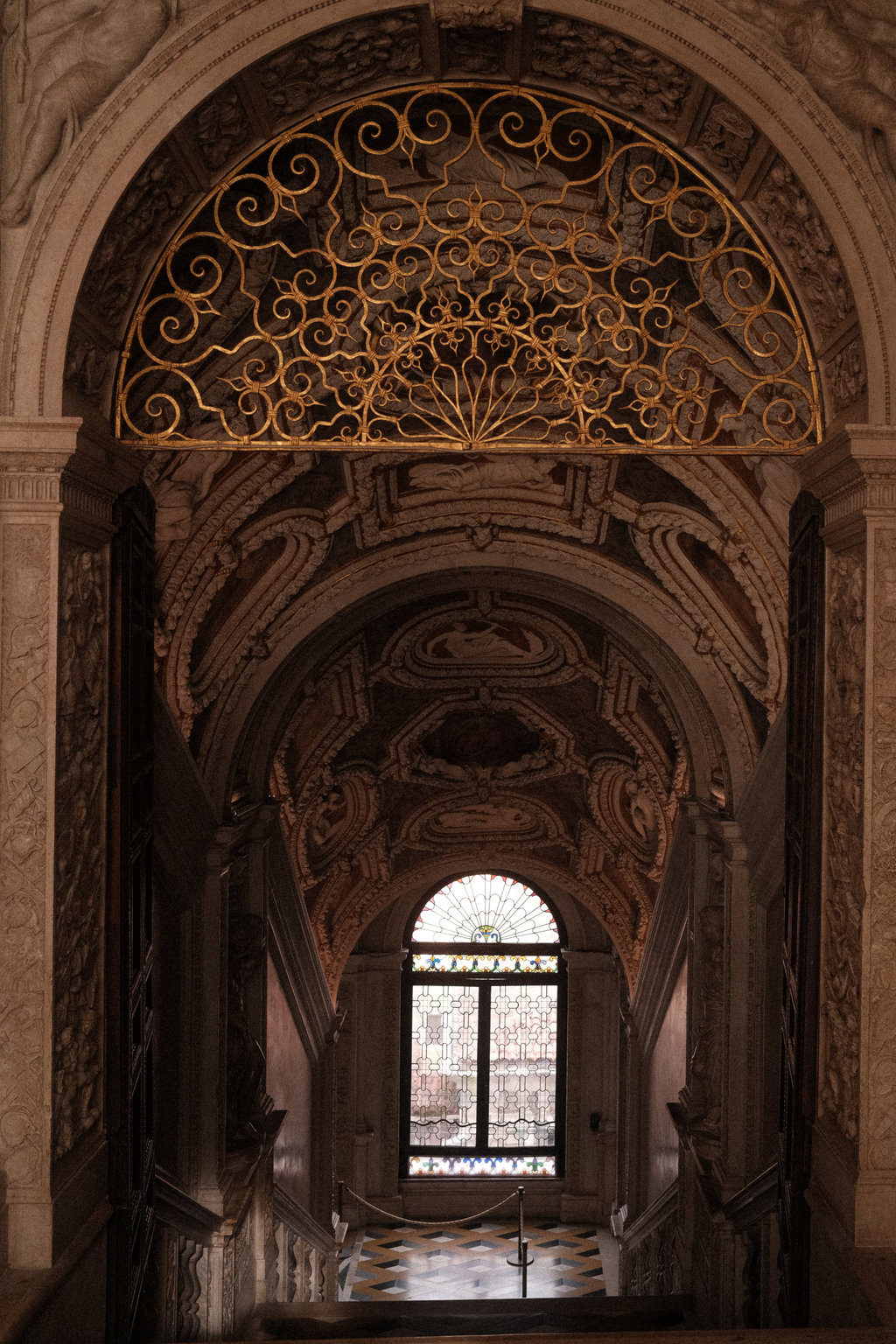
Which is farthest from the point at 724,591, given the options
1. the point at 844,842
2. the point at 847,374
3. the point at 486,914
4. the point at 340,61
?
the point at 486,914

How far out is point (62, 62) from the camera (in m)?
4.84

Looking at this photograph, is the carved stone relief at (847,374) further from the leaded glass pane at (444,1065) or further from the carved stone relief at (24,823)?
the leaded glass pane at (444,1065)

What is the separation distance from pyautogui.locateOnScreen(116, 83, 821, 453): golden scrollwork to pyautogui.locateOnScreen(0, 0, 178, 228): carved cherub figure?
25.9 inches

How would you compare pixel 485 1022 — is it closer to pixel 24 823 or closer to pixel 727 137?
pixel 24 823

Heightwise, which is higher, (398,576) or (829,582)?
(398,576)

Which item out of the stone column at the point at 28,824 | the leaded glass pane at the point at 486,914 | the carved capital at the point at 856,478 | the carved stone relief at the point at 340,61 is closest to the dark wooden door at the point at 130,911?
the stone column at the point at 28,824

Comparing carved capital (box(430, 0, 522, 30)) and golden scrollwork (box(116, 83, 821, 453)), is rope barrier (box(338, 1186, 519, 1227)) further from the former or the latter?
carved capital (box(430, 0, 522, 30))

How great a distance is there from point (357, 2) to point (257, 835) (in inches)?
296

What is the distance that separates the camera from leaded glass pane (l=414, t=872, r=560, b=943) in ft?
65.1

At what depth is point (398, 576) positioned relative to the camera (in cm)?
1023

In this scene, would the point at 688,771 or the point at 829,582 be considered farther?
the point at 688,771

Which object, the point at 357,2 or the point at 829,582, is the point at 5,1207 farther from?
the point at 357,2

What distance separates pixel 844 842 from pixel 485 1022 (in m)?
15.3

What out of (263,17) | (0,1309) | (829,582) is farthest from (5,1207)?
(263,17)
